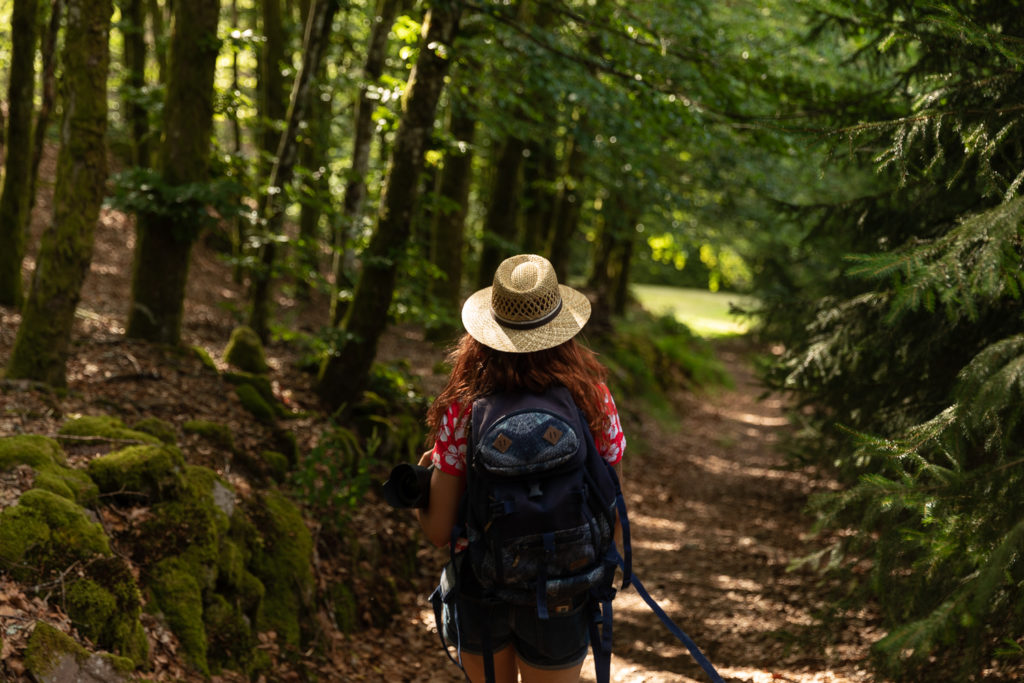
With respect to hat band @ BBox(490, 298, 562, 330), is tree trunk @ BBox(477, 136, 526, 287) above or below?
below

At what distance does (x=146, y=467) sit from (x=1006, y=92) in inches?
206

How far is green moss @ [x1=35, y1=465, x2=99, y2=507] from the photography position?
4191 millimetres

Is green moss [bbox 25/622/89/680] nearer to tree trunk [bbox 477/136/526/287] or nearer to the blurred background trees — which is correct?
the blurred background trees

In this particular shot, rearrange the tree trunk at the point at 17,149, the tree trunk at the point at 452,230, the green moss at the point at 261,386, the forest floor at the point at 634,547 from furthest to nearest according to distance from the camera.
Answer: the tree trunk at the point at 452,230 < the green moss at the point at 261,386 < the tree trunk at the point at 17,149 < the forest floor at the point at 634,547

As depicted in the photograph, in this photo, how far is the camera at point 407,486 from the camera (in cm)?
276

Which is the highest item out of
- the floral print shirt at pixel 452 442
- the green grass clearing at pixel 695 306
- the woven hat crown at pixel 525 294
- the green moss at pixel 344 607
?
the woven hat crown at pixel 525 294

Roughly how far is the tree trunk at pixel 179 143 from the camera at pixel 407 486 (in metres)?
5.72

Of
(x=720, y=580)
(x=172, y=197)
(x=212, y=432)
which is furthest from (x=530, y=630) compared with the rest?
(x=172, y=197)

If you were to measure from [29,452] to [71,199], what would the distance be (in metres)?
1.93

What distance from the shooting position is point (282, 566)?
5.32 meters

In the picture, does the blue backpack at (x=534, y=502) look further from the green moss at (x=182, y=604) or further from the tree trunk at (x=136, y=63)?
the tree trunk at (x=136, y=63)

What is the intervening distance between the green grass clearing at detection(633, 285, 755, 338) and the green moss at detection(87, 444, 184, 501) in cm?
2507

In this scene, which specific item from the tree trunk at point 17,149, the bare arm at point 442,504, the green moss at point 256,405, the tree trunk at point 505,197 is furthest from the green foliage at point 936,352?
the tree trunk at point 17,149

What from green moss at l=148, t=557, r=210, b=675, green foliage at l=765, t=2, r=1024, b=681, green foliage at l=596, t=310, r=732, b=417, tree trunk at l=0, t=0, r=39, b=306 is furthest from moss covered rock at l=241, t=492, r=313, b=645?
green foliage at l=596, t=310, r=732, b=417
